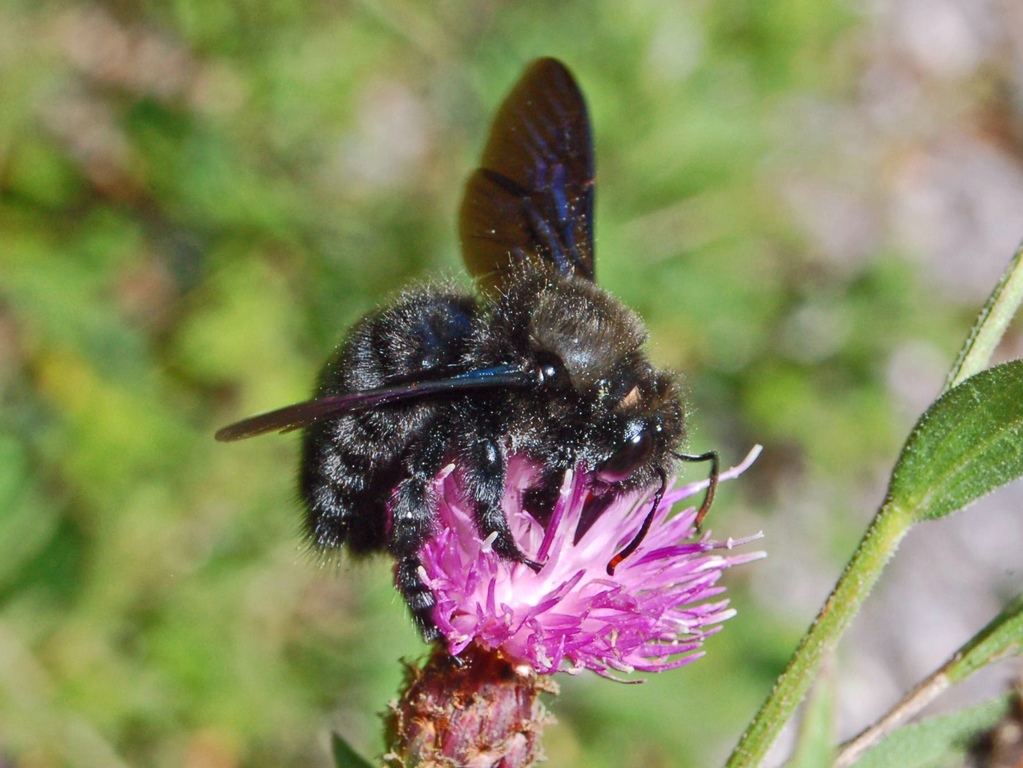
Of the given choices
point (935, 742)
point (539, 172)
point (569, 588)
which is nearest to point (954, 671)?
point (935, 742)

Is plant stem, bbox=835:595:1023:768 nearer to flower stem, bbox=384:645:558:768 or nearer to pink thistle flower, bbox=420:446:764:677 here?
pink thistle flower, bbox=420:446:764:677

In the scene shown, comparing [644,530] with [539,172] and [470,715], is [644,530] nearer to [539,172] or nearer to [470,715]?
[470,715]

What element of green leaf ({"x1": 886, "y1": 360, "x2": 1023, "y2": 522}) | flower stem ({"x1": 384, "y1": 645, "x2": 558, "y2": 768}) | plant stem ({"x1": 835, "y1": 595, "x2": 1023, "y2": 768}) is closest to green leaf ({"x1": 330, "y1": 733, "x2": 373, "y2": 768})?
flower stem ({"x1": 384, "y1": 645, "x2": 558, "y2": 768})

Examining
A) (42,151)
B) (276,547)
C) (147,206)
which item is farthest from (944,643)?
(42,151)

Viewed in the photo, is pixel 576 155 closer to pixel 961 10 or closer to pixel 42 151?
pixel 42 151

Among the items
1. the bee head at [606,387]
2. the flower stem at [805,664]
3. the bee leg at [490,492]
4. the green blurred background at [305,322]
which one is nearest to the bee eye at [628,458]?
the bee head at [606,387]
